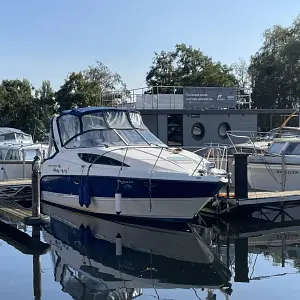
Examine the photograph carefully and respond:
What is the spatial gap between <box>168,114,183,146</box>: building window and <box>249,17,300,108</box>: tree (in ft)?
96.5

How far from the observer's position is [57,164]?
15.7 meters

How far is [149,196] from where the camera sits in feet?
43.8

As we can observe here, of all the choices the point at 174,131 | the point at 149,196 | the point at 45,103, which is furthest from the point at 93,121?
the point at 45,103

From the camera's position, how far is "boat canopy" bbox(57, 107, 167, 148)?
15.2 meters

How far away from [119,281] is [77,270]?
3.78ft

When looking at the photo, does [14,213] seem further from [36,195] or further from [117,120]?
[117,120]

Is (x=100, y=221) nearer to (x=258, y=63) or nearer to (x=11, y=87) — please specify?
(x=11, y=87)

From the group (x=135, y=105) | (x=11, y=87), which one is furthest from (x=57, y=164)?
(x=11, y=87)

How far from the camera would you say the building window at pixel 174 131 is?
27.4 metres

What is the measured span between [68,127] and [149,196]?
4213mm

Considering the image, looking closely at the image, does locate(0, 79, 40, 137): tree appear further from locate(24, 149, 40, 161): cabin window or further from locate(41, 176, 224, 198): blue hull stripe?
locate(41, 176, 224, 198): blue hull stripe

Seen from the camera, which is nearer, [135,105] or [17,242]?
[17,242]

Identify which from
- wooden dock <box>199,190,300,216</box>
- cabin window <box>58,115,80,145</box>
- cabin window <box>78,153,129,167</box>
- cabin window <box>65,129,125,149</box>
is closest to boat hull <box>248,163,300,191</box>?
wooden dock <box>199,190,300,216</box>

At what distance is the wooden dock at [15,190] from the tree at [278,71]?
40332 millimetres
